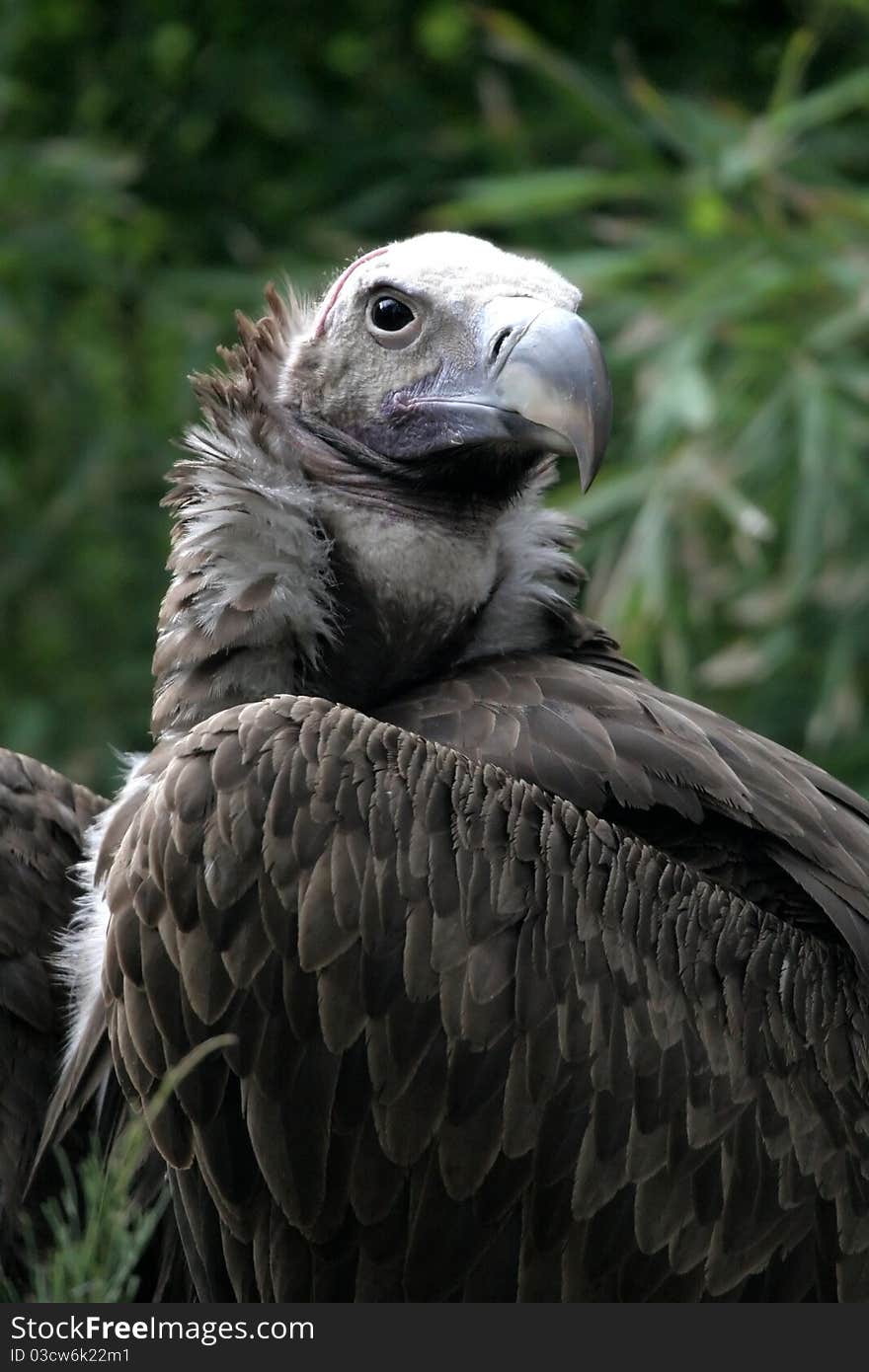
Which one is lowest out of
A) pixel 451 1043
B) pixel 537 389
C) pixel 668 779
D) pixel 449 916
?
pixel 451 1043

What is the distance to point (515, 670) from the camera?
11.1 ft

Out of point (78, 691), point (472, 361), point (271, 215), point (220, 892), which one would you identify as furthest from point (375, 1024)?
point (271, 215)

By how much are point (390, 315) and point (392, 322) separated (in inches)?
0.5

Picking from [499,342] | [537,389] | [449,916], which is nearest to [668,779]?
[449,916]

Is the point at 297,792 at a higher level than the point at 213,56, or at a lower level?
lower

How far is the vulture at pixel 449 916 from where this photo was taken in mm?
2898

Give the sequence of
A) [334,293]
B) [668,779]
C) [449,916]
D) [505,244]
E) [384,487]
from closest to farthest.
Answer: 1. [449,916]
2. [668,779]
3. [384,487]
4. [334,293]
5. [505,244]

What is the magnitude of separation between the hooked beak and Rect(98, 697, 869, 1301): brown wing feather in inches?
20.6

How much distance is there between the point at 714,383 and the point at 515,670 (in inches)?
134

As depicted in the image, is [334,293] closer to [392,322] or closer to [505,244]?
[392,322]

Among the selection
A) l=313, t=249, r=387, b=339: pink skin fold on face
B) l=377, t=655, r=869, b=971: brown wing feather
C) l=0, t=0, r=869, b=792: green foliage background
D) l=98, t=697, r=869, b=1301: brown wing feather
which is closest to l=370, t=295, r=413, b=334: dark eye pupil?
l=313, t=249, r=387, b=339: pink skin fold on face

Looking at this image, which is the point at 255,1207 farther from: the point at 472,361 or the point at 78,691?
the point at 78,691

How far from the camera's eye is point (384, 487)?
11.3 feet

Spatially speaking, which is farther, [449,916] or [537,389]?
[537,389]
